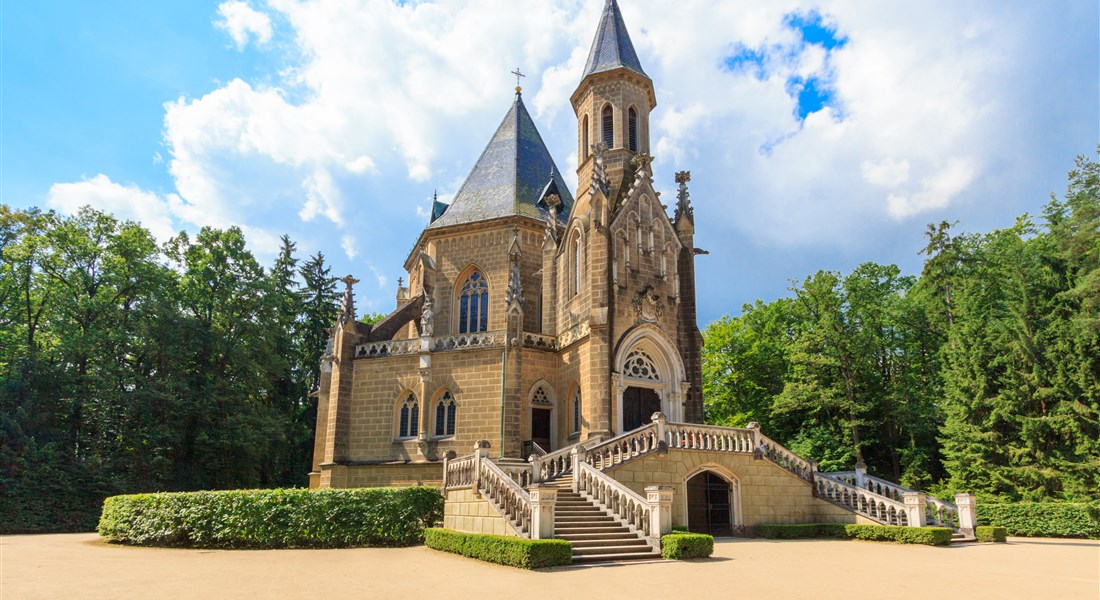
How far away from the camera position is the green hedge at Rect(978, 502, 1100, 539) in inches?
902

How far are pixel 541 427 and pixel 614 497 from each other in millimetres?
11326

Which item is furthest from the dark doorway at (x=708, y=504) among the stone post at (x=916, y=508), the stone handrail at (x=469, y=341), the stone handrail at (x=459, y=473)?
the stone handrail at (x=469, y=341)

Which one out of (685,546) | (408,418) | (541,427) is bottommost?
(685,546)

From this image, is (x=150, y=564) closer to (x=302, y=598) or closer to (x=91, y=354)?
(x=302, y=598)

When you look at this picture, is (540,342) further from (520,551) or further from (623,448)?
(520,551)

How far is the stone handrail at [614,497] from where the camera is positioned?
52.6 ft

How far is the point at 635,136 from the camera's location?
31.3 meters

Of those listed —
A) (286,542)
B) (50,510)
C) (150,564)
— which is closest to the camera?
(150,564)

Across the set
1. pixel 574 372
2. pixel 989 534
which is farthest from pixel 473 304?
pixel 989 534

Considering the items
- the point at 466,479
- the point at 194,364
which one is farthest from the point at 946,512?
the point at 194,364

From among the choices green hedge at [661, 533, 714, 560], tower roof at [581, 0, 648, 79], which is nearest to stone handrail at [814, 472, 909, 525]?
green hedge at [661, 533, 714, 560]

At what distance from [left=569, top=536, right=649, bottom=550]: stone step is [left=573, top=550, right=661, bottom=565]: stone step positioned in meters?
0.41

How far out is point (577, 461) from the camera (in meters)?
19.4

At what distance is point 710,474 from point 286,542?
44.2 feet
